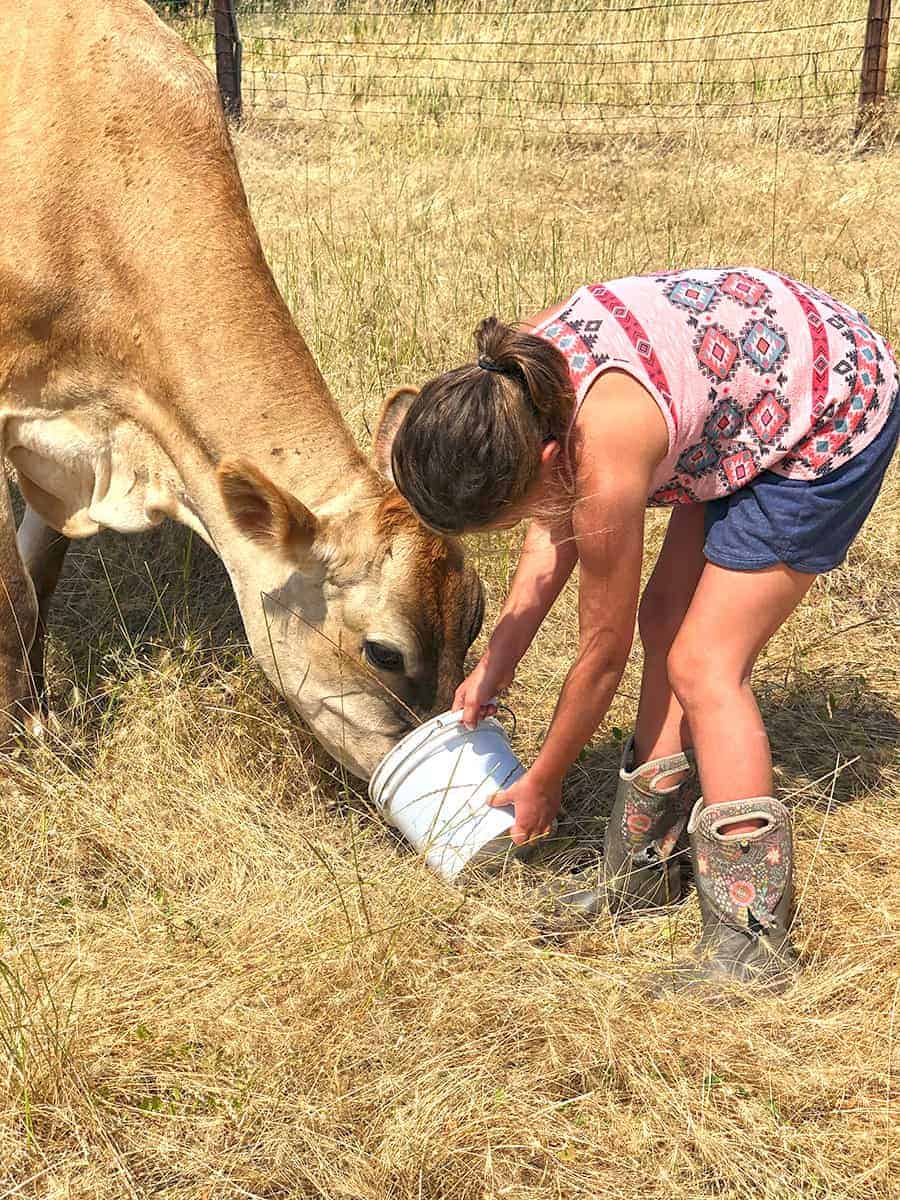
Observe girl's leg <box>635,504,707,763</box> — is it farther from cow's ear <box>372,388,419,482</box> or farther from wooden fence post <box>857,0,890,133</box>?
wooden fence post <box>857,0,890,133</box>

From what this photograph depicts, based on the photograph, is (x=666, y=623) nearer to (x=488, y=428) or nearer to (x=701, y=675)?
(x=701, y=675)

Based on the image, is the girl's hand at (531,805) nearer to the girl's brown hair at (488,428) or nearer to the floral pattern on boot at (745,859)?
the floral pattern on boot at (745,859)

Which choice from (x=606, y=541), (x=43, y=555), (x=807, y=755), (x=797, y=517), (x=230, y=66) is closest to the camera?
(x=606, y=541)

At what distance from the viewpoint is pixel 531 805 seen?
10.5ft

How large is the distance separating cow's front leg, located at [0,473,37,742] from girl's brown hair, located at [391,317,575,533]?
1.63 m

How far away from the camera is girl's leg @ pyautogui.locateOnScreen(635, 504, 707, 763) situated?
361 centimetres

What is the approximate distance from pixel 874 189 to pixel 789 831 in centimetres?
651

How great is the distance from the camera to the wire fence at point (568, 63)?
1084 centimetres

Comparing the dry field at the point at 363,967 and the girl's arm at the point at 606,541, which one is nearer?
the dry field at the point at 363,967

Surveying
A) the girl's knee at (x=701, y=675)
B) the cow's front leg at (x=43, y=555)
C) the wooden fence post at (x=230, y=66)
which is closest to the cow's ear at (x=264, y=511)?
the girl's knee at (x=701, y=675)

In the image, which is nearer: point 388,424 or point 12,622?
point 388,424

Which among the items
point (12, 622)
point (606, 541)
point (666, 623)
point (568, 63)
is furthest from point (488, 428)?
point (568, 63)

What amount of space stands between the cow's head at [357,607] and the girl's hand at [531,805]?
47 centimetres

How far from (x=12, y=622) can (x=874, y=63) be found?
8.61m
